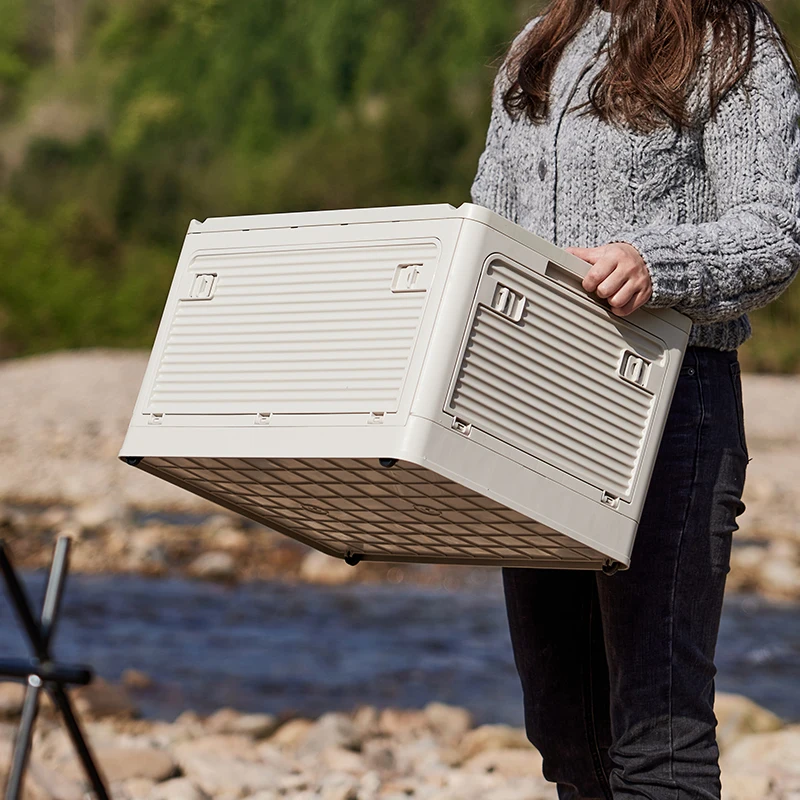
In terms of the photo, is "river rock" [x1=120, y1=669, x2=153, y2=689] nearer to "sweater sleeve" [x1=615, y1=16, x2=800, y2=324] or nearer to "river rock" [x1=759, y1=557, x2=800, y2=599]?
"river rock" [x1=759, y1=557, x2=800, y2=599]

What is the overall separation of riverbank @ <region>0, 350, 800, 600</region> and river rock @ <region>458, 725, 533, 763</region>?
377 centimetres

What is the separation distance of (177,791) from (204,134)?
2481 cm

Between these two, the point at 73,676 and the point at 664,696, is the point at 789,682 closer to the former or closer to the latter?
the point at 664,696

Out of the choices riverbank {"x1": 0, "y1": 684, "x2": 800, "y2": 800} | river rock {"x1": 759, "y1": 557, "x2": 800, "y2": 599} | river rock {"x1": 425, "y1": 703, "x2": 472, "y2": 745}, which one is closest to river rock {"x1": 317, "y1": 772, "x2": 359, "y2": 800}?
riverbank {"x1": 0, "y1": 684, "x2": 800, "y2": 800}

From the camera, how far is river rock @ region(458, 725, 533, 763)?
3.73 metres

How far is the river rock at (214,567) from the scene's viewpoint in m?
7.66

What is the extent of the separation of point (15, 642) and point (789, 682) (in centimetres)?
315

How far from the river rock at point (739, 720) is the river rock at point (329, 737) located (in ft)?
3.49

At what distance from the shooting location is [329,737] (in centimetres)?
389

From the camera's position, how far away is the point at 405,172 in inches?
886

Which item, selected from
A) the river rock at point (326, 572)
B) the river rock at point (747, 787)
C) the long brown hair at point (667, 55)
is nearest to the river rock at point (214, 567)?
the river rock at point (326, 572)

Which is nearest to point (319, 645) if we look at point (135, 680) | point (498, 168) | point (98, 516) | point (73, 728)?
point (135, 680)

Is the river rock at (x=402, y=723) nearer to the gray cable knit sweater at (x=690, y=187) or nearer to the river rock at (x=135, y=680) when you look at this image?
the river rock at (x=135, y=680)

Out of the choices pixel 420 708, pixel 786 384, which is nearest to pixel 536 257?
pixel 420 708
